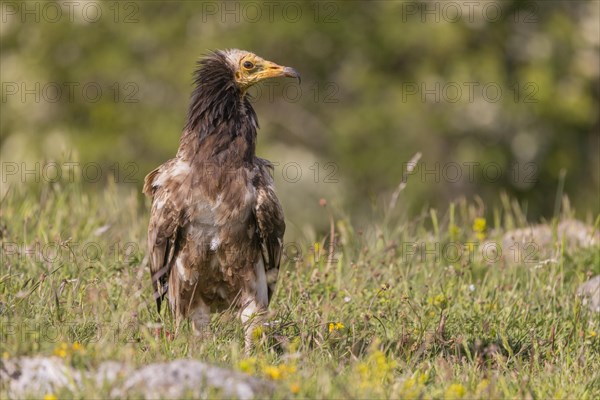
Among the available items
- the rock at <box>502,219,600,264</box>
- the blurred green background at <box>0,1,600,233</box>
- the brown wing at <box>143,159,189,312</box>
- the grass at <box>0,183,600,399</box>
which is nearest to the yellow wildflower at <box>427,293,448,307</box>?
the grass at <box>0,183,600,399</box>

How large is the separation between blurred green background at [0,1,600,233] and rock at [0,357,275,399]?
600 inches

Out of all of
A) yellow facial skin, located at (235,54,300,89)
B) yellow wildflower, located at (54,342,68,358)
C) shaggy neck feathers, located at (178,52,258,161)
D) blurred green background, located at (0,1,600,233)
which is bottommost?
blurred green background, located at (0,1,600,233)

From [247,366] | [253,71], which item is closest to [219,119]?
[253,71]

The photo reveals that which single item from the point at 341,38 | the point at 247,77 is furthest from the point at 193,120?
the point at 341,38

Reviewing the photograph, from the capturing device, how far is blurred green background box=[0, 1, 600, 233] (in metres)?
20.2

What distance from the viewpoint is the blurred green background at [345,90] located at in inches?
797

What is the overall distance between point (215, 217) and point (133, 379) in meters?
2.31

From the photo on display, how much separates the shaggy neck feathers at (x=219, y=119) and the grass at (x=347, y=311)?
0.90m

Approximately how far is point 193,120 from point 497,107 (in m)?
14.2

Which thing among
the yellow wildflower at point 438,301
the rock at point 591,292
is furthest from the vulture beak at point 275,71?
the rock at point 591,292

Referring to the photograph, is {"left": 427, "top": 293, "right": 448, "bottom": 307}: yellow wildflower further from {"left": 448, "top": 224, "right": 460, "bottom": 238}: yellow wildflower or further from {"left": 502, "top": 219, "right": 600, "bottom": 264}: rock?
{"left": 448, "top": 224, "right": 460, "bottom": 238}: yellow wildflower

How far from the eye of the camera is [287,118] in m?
22.7

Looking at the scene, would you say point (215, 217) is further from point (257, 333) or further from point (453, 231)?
point (453, 231)

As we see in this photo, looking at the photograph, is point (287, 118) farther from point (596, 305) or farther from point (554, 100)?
point (596, 305)
